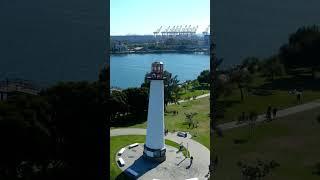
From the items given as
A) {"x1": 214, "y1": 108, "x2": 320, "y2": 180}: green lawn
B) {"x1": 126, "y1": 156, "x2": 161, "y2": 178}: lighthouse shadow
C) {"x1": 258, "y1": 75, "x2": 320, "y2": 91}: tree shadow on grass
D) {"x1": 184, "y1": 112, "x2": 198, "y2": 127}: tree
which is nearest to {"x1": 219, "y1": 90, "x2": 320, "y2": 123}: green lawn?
{"x1": 258, "y1": 75, "x2": 320, "y2": 91}: tree shadow on grass

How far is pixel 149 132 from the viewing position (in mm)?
15250

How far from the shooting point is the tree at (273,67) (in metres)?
10.6

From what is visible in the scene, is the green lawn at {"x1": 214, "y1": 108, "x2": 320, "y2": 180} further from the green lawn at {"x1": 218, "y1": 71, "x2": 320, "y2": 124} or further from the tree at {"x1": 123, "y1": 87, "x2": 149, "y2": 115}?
the tree at {"x1": 123, "y1": 87, "x2": 149, "y2": 115}

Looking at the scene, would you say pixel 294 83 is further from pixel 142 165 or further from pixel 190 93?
pixel 190 93

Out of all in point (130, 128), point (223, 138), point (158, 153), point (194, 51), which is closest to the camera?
point (223, 138)

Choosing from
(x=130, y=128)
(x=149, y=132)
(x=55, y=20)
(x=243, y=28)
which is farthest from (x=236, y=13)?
(x=130, y=128)

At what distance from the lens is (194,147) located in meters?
16.5

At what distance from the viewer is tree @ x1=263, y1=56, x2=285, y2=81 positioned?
10.6 meters

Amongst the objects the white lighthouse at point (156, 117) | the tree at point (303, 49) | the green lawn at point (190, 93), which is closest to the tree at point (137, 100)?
the white lighthouse at point (156, 117)

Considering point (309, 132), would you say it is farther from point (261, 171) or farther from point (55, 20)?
point (55, 20)

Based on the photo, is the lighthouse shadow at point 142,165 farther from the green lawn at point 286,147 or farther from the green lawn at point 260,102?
the green lawn at point 260,102

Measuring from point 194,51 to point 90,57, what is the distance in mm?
63234

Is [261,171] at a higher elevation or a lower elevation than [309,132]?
lower

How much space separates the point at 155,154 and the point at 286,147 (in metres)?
5.66
